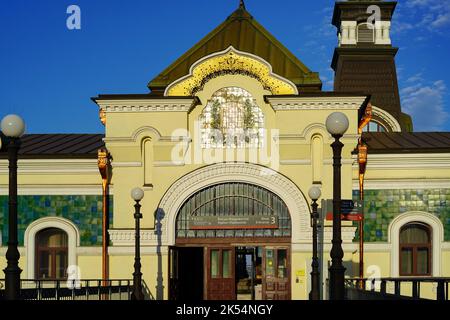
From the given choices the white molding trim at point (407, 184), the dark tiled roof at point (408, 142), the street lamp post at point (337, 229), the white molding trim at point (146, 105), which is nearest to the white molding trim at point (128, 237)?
the white molding trim at point (146, 105)

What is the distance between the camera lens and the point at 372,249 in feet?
80.9

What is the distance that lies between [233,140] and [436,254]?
7.87 metres

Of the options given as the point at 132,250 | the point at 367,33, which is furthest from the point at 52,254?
the point at 367,33

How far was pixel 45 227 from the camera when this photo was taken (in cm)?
2553

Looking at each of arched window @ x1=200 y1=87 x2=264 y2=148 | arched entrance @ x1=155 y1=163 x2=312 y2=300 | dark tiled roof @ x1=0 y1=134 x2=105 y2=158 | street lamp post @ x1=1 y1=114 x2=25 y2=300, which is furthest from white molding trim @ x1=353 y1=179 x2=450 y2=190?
street lamp post @ x1=1 y1=114 x2=25 y2=300

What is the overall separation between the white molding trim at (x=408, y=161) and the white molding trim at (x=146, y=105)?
255 inches

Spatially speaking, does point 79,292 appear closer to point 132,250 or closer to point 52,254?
point 132,250

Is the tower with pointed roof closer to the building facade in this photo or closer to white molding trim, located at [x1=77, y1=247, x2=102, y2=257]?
the building facade

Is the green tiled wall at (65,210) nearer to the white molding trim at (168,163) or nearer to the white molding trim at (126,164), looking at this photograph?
the white molding trim at (126,164)

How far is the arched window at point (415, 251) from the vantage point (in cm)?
2500

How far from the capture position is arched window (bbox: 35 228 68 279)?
25.6 m

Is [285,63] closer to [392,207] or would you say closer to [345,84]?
[392,207]

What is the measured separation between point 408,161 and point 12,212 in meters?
16.0

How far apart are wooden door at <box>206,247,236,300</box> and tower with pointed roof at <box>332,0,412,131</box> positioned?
25.0m
